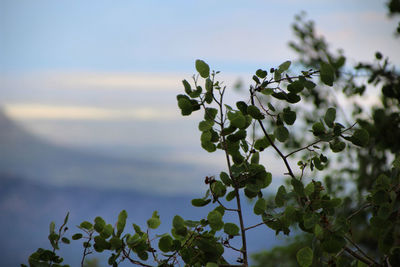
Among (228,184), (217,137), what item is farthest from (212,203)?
(217,137)

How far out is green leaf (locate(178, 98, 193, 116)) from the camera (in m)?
1.21

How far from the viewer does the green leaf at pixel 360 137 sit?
1.21m

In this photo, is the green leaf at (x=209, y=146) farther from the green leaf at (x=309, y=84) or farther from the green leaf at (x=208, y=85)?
the green leaf at (x=309, y=84)

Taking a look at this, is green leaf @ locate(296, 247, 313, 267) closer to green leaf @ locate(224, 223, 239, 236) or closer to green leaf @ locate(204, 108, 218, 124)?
green leaf @ locate(224, 223, 239, 236)

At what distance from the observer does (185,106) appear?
47.9 inches

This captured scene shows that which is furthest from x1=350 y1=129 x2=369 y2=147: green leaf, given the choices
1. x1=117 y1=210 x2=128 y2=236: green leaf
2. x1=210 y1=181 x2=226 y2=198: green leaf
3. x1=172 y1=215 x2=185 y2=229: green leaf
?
x1=117 y1=210 x2=128 y2=236: green leaf

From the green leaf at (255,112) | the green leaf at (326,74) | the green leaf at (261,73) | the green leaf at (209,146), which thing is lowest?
the green leaf at (209,146)

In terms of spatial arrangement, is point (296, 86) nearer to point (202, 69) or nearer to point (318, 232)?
point (202, 69)

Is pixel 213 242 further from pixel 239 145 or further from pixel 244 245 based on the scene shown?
pixel 239 145

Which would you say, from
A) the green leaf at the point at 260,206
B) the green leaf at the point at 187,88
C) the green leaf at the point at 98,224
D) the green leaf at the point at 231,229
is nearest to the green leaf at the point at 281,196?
the green leaf at the point at 260,206

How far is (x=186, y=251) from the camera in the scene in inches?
46.3

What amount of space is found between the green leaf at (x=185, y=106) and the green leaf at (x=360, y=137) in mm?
434

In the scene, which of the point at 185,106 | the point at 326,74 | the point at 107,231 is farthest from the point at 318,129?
the point at 107,231

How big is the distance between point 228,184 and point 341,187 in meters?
4.38
